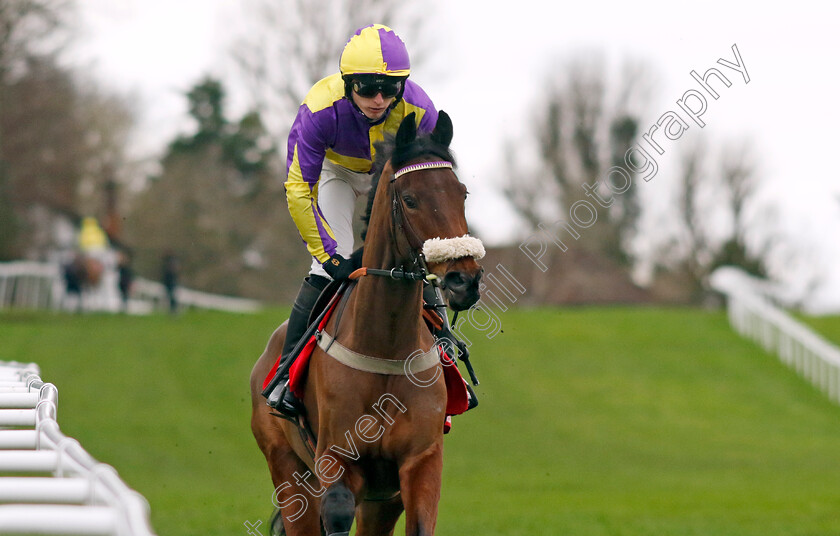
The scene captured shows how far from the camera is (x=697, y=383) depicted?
21.2 meters

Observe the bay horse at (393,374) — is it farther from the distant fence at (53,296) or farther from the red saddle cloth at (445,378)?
the distant fence at (53,296)

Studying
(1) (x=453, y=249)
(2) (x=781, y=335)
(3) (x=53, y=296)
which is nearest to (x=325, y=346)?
(1) (x=453, y=249)

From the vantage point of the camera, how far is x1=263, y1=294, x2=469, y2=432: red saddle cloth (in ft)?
16.6

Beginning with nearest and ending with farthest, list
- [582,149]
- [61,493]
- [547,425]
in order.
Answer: [61,493], [547,425], [582,149]

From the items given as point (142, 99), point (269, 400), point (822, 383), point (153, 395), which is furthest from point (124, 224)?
point (269, 400)

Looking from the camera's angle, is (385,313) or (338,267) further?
(338,267)

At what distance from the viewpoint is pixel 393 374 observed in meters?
4.64

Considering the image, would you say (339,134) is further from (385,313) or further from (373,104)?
(385,313)

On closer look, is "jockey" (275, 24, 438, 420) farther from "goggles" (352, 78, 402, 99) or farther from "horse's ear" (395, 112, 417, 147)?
"horse's ear" (395, 112, 417, 147)

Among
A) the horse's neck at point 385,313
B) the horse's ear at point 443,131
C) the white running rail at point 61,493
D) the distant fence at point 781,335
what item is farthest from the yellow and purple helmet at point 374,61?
the distant fence at point 781,335

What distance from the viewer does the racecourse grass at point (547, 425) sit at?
1112 centimetres

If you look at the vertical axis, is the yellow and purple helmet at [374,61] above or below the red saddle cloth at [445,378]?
above

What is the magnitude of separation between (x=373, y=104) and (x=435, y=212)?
860 millimetres

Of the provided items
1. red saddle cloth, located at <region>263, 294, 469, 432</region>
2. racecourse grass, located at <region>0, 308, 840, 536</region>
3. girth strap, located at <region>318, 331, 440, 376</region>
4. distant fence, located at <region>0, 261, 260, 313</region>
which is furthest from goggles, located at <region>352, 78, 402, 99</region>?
distant fence, located at <region>0, 261, 260, 313</region>
